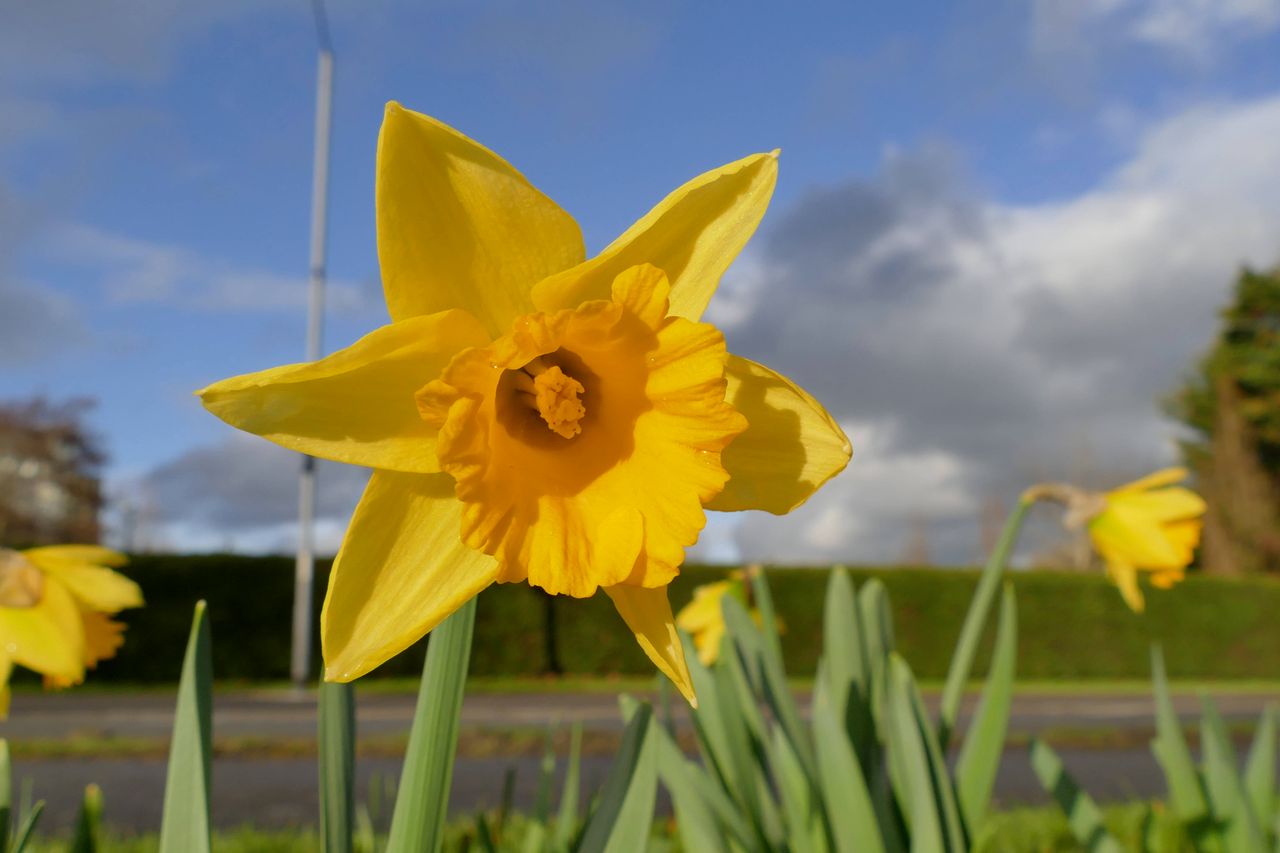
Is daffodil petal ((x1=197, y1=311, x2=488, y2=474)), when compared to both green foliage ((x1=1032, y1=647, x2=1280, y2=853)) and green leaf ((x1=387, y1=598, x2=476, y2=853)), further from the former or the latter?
green foliage ((x1=1032, y1=647, x2=1280, y2=853))

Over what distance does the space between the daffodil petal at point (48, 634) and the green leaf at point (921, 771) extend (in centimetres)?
104

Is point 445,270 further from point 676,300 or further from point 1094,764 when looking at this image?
point 1094,764

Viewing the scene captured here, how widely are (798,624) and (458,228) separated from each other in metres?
14.2

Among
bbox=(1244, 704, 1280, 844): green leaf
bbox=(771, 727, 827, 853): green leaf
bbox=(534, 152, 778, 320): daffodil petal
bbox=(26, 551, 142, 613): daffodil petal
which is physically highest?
bbox=(534, 152, 778, 320): daffodil petal

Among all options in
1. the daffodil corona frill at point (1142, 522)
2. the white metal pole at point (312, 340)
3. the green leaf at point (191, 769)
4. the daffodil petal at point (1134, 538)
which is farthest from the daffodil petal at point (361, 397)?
the white metal pole at point (312, 340)

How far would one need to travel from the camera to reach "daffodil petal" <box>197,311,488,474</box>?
681 mm

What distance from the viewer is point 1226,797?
68.5 inches

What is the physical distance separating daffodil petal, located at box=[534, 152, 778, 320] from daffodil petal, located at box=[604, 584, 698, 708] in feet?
0.82

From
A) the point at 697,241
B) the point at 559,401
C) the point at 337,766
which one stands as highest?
the point at 697,241

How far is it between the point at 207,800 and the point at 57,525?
95.5 ft

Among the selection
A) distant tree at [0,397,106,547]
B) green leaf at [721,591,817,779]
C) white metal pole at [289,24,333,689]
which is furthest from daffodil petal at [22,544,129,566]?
distant tree at [0,397,106,547]

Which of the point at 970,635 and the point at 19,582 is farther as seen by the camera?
the point at 970,635

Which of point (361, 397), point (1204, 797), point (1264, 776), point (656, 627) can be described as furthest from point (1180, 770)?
point (361, 397)

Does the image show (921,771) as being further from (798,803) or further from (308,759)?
(308,759)
